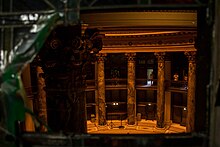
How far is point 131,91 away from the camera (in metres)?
21.1

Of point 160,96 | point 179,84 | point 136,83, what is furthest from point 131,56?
point 179,84

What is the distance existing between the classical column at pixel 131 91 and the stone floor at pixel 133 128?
0.79m

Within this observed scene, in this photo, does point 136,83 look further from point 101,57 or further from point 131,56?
point 101,57

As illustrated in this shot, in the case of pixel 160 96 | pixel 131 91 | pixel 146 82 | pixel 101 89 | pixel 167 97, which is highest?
pixel 146 82

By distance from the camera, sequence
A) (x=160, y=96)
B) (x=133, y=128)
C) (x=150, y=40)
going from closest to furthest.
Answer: (x=150, y=40) < (x=160, y=96) < (x=133, y=128)

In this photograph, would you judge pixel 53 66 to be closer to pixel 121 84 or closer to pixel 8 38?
pixel 8 38

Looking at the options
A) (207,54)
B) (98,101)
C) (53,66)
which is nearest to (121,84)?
(98,101)

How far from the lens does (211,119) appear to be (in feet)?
12.8

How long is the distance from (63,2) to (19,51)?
1073 millimetres

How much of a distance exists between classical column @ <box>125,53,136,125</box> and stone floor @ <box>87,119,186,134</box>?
0.79 meters

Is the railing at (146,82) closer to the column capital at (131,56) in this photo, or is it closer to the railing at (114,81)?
the railing at (114,81)

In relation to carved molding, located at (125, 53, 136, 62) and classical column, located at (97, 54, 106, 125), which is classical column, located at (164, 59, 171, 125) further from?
classical column, located at (97, 54, 106, 125)

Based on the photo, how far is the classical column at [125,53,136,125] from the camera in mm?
20456

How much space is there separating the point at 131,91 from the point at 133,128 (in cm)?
329
